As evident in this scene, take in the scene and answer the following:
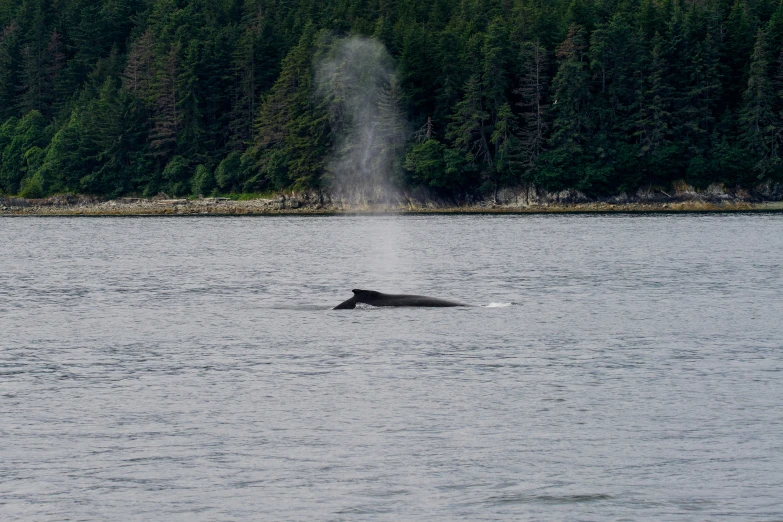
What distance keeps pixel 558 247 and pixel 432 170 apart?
75.4 meters

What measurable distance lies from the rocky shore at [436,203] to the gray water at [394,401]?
4148 inches

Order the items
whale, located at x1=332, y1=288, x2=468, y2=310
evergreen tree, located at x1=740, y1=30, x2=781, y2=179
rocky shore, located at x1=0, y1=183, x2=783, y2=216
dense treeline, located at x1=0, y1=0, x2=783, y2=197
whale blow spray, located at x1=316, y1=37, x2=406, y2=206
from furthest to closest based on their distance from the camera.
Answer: whale blow spray, located at x1=316, y1=37, x2=406, y2=206, dense treeline, located at x1=0, y1=0, x2=783, y2=197, rocky shore, located at x1=0, y1=183, x2=783, y2=216, evergreen tree, located at x1=740, y1=30, x2=781, y2=179, whale, located at x1=332, y1=288, x2=468, y2=310

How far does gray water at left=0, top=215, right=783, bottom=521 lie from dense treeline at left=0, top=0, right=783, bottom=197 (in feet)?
344

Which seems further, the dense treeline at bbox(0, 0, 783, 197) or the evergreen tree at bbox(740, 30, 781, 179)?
A: the dense treeline at bbox(0, 0, 783, 197)

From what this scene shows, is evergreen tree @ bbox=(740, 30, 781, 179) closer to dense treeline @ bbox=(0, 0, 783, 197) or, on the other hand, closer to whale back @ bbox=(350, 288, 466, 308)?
dense treeline @ bbox=(0, 0, 783, 197)

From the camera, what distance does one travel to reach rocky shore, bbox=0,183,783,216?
509 ft

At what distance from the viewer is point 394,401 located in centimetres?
2422

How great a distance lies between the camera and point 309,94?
16625 cm

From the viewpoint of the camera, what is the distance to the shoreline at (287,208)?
15612cm

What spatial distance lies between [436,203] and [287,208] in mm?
21536

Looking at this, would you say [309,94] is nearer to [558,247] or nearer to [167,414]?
[558,247]

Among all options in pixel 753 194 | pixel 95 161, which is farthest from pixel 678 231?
pixel 95 161

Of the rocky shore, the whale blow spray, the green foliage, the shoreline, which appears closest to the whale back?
the shoreline

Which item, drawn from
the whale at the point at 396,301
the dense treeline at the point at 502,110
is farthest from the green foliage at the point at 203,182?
the whale at the point at 396,301
